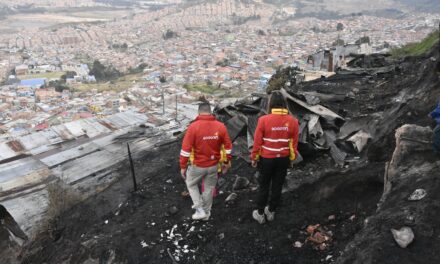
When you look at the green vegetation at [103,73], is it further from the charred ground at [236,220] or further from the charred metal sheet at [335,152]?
the charred metal sheet at [335,152]

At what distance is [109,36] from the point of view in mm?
75000

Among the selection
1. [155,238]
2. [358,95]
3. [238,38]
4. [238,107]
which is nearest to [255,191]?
[155,238]

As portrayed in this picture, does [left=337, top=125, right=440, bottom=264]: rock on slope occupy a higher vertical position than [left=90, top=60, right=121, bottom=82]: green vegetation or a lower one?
higher

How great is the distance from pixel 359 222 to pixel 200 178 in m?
1.58

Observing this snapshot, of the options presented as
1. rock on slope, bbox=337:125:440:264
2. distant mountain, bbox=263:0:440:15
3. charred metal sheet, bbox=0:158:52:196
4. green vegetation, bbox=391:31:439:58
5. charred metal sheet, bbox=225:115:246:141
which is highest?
rock on slope, bbox=337:125:440:264

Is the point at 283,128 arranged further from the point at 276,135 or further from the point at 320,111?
the point at 320,111

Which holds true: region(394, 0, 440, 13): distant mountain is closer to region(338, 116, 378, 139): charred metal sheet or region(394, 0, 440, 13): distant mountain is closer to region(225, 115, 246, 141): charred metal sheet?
region(338, 116, 378, 139): charred metal sheet

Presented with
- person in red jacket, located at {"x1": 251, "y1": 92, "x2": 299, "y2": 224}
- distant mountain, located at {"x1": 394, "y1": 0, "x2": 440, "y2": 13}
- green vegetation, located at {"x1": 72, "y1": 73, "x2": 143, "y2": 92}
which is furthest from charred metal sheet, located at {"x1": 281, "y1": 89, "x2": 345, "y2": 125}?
distant mountain, located at {"x1": 394, "y1": 0, "x2": 440, "y2": 13}

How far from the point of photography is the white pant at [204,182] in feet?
13.1

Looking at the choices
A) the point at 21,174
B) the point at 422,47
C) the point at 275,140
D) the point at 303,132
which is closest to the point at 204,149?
the point at 275,140

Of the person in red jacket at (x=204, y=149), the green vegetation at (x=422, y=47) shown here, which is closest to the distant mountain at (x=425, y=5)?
the green vegetation at (x=422, y=47)

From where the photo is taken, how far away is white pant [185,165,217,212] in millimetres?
3992

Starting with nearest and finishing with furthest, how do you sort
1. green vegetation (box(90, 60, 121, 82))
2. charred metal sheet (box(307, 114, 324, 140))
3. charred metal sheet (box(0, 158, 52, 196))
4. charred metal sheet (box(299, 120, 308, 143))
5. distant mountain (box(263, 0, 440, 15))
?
charred metal sheet (box(299, 120, 308, 143)), charred metal sheet (box(307, 114, 324, 140)), charred metal sheet (box(0, 158, 52, 196)), green vegetation (box(90, 60, 121, 82)), distant mountain (box(263, 0, 440, 15))

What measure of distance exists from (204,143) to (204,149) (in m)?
0.06
